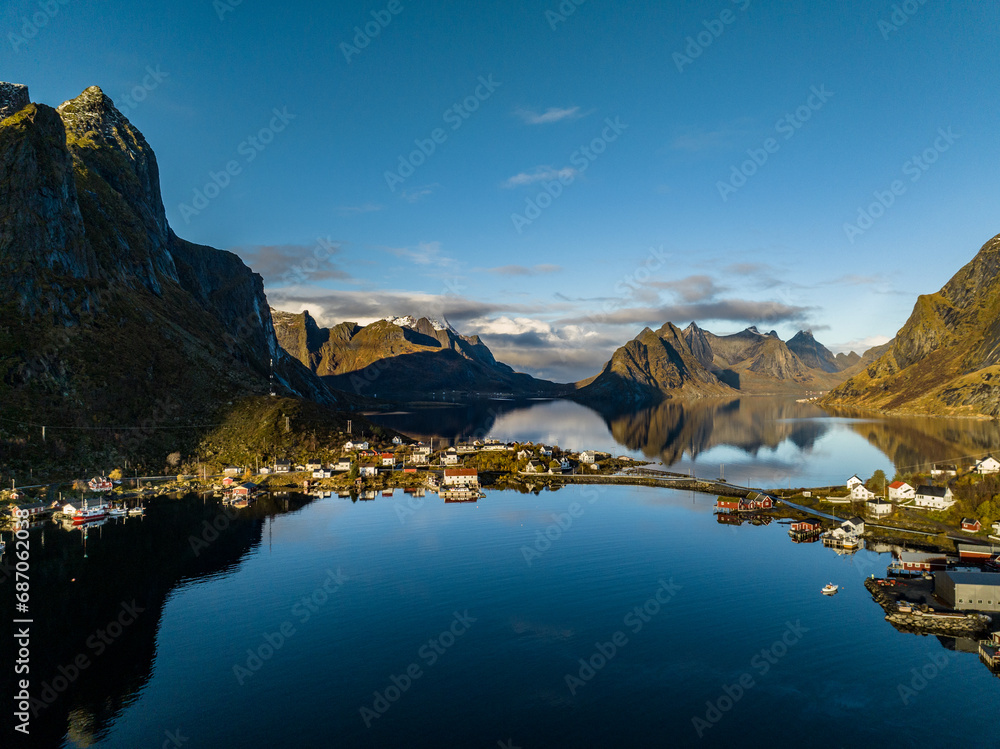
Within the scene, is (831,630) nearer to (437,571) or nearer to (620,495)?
(437,571)

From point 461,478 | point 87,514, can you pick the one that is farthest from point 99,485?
point 461,478

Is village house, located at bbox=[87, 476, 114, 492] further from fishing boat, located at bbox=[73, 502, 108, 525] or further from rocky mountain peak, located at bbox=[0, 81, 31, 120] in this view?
rocky mountain peak, located at bbox=[0, 81, 31, 120]

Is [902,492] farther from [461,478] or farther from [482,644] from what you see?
[482,644]

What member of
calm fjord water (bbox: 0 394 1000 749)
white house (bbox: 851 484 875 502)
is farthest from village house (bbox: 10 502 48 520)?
white house (bbox: 851 484 875 502)

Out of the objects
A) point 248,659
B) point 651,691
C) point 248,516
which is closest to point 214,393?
point 248,516

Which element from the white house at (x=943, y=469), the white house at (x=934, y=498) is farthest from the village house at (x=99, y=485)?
the white house at (x=943, y=469)

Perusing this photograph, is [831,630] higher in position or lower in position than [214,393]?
lower

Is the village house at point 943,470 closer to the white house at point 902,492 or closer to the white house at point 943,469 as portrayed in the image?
the white house at point 943,469
